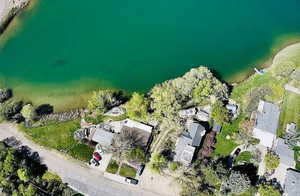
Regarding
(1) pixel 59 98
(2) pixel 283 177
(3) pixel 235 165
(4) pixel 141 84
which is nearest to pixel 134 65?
(4) pixel 141 84

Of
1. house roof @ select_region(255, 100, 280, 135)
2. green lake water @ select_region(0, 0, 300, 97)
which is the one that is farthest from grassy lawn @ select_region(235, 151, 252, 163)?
green lake water @ select_region(0, 0, 300, 97)

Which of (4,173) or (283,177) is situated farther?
(283,177)

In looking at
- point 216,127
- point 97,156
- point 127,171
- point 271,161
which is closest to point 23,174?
point 97,156

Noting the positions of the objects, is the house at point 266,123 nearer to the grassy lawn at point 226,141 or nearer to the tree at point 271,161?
the grassy lawn at point 226,141

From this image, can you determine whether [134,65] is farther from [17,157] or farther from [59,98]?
[17,157]

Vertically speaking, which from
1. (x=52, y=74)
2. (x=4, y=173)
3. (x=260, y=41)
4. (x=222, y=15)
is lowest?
(x=4, y=173)

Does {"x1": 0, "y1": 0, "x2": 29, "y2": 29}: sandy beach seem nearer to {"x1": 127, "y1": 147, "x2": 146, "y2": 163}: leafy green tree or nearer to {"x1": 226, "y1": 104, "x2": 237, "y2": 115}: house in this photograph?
{"x1": 127, "y1": 147, "x2": 146, "y2": 163}: leafy green tree

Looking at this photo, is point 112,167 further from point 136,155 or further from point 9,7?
point 9,7

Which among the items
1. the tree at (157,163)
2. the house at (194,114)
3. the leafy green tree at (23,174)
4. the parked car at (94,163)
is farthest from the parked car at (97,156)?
the house at (194,114)
